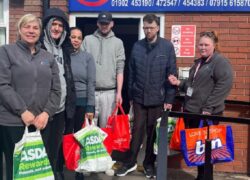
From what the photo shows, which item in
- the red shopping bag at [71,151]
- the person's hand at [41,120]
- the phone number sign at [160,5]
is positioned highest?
the phone number sign at [160,5]

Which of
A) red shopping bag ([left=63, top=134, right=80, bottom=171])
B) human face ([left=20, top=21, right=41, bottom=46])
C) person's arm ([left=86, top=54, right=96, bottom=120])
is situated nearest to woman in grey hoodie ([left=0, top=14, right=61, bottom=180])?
human face ([left=20, top=21, right=41, bottom=46])

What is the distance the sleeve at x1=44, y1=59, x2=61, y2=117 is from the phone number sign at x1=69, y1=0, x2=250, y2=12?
188cm

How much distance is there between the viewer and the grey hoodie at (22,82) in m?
3.07

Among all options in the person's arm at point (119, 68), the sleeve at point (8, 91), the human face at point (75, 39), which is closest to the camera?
the sleeve at point (8, 91)

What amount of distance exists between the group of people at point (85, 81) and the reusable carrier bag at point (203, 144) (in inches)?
15.0

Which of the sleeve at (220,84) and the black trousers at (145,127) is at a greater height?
the sleeve at (220,84)

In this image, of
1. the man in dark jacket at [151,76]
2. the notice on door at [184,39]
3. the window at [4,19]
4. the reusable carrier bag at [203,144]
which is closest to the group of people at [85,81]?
the man in dark jacket at [151,76]

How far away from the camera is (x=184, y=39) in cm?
501

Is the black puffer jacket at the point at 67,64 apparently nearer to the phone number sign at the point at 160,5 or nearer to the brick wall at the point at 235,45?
the phone number sign at the point at 160,5

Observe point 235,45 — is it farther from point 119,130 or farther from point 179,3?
point 119,130

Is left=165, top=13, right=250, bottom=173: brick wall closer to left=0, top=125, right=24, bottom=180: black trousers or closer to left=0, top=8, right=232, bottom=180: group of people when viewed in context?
left=0, top=8, right=232, bottom=180: group of people

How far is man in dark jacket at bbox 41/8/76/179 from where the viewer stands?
143 inches

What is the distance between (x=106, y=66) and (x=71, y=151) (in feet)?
3.67

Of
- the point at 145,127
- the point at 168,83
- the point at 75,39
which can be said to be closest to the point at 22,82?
the point at 75,39
